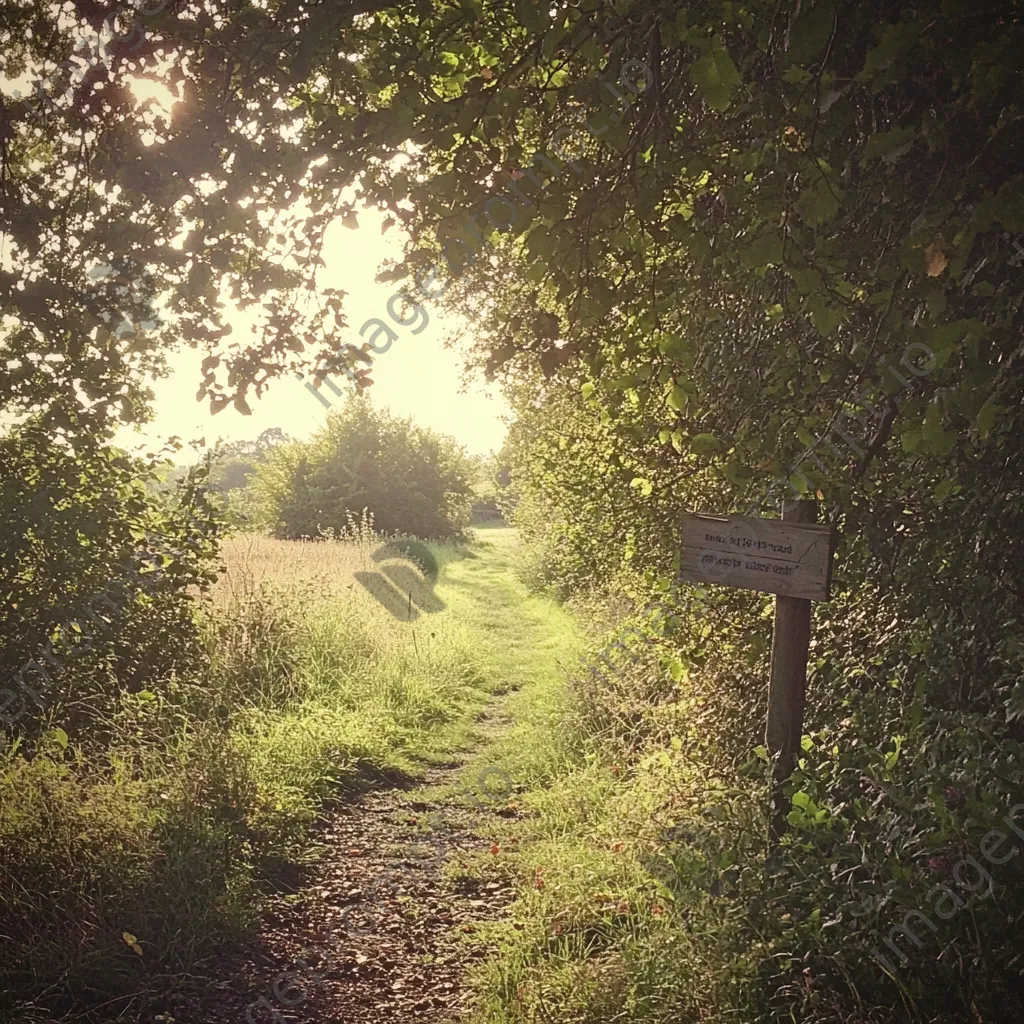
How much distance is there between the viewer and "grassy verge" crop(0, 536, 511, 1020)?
4082 millimetres

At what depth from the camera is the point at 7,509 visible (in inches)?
229

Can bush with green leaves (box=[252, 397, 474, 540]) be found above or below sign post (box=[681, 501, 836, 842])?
above

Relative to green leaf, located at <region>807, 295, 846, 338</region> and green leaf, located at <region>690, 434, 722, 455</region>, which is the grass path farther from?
green leaf, located at <region>807, 295, 846, 338</region>

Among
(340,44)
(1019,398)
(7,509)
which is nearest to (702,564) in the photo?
(1019,398)

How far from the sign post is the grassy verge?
3388mm

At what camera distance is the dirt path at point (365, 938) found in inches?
157

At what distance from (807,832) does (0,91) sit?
16.8ft

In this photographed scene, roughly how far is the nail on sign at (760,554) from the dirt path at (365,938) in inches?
105

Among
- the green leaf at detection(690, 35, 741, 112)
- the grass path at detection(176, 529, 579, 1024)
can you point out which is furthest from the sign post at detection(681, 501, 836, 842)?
the green leaf at detection(690, 35, 741, 112)

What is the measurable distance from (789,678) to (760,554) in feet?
2.36

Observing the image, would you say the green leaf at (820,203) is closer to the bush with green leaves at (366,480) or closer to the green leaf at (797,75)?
the green leaf at (797,75)

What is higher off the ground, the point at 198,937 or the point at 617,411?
the point at 617,411

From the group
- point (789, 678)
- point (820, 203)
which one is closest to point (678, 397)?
point (820, 203)

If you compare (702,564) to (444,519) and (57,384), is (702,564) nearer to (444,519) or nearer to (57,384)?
(57,384)
